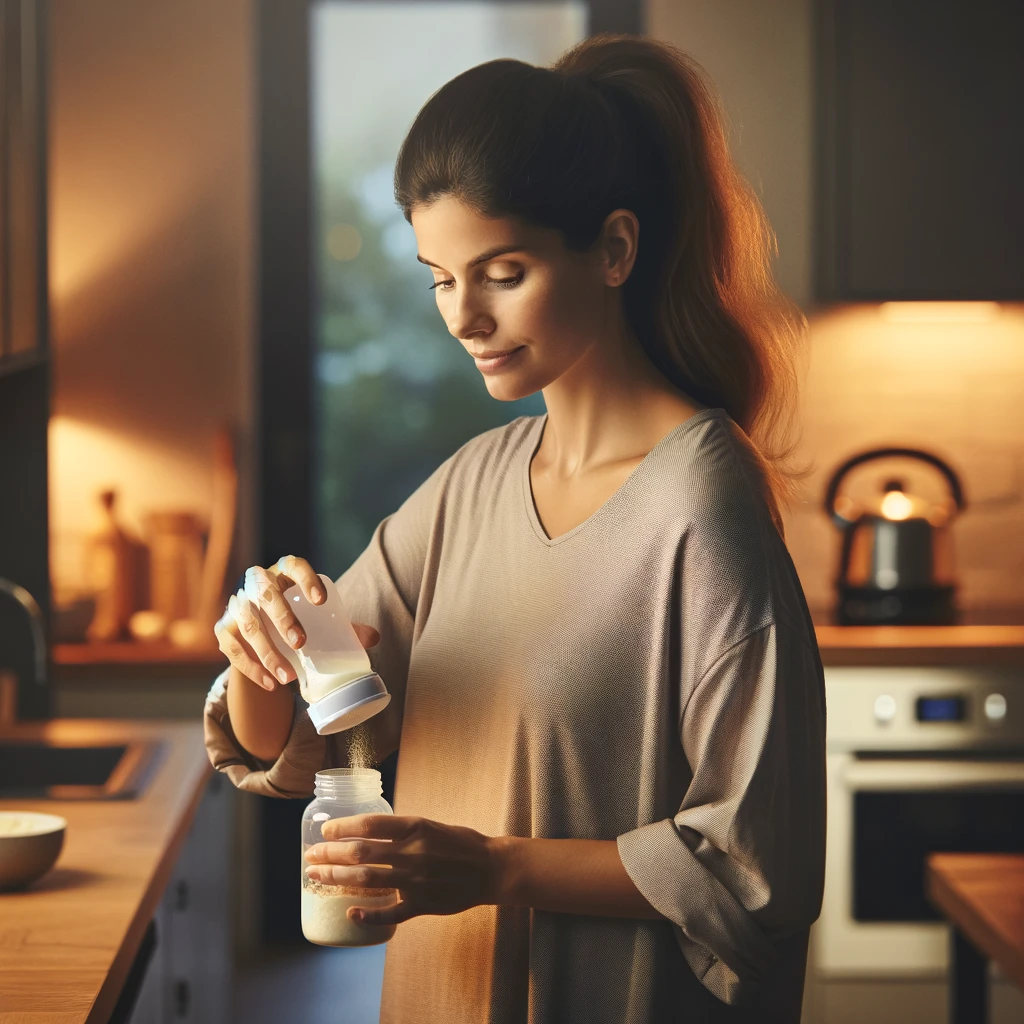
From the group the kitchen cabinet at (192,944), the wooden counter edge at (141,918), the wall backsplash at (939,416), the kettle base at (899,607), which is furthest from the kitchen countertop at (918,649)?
the wooden counter edge at (141,918)

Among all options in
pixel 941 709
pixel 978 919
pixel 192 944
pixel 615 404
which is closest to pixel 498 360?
pixel 615 404

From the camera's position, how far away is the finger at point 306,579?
1015 millimetres

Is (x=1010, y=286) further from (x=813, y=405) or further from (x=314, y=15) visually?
(x=314, y=15)

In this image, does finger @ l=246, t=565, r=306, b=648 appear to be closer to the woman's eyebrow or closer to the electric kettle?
the woman's eyebrow

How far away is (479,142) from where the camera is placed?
976 mm

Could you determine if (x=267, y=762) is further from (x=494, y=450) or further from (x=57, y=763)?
(x=57, y=763)

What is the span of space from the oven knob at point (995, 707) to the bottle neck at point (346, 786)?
1930 mm

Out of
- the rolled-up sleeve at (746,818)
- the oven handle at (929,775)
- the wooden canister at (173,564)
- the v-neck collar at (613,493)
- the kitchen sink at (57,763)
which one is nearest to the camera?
the rolled-up sleeve at (746,818)

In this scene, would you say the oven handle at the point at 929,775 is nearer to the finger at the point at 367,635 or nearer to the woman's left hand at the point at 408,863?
the finger at the point at 367,635

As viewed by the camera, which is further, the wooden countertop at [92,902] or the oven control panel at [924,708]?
the oven control panel at [924,708]

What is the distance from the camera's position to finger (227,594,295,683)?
1.02m

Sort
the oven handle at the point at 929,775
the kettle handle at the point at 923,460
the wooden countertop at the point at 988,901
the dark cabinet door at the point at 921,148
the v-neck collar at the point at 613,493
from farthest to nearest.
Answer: the dark cabinet door at the point at 921,148, the kettle handle at the point at 923,460, the oven handle at the point at 929,775, the wooden countertop at the point at 988,901, the v-neck collar at the point at 613,493

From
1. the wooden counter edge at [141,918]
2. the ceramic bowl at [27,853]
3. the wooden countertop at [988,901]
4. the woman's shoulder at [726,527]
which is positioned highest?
the woman's shoulder at [726,527]

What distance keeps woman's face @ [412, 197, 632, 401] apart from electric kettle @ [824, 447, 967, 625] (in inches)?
76.9
